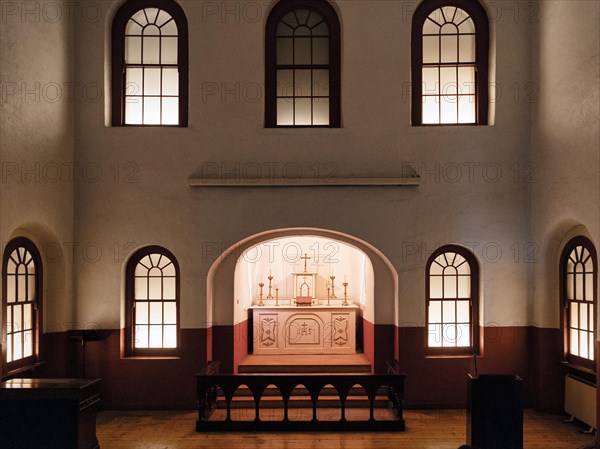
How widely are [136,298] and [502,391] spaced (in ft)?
21.2

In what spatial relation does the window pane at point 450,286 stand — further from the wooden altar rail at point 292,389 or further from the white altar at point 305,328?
the white altar at point 305,328

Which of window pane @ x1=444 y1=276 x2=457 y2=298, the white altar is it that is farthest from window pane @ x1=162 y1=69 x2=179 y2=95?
window pane @ x1=444 y1=276 x2=457 y2=298

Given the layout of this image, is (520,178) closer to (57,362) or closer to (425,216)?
(425,216)

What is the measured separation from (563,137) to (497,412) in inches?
178

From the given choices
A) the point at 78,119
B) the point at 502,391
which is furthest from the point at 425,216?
the point at 78,119

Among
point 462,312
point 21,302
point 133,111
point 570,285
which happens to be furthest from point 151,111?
point 570,285

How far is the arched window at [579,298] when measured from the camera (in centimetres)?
945

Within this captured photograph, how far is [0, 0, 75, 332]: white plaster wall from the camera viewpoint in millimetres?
8727

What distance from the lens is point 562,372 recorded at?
10180mm

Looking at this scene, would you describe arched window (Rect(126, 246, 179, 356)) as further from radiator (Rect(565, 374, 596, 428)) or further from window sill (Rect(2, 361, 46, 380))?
radiator (Rect(565, 374, 596, 428))

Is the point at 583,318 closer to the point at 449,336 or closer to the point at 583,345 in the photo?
the point at 583,345

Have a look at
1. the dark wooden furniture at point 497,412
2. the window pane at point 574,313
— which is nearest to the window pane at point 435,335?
the window pane at point 574,313

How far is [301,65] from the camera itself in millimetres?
10984

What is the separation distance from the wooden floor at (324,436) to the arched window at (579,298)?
1.15 meters
